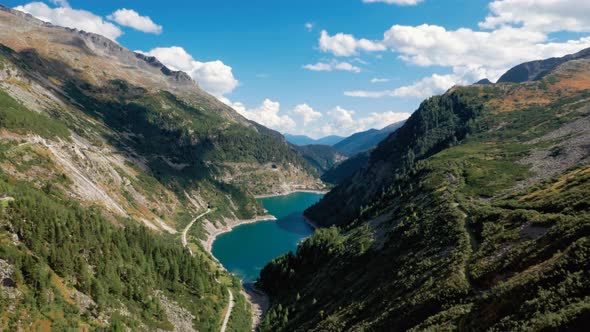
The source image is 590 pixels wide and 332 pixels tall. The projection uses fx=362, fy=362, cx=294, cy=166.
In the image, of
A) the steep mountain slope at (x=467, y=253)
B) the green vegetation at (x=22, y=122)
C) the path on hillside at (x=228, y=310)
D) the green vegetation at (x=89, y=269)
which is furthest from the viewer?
the green vegetation at (x=22, y=122)

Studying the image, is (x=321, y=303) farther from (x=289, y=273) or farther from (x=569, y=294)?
(x=569, y=294)

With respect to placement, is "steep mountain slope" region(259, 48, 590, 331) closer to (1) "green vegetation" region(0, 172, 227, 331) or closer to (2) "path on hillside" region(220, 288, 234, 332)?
(2) "path on hillside" region(220, 288, 234, 332)

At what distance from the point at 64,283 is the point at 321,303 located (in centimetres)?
5004

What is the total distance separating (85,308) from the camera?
192 feet

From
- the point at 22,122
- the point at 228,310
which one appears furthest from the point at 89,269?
the point at 22,122

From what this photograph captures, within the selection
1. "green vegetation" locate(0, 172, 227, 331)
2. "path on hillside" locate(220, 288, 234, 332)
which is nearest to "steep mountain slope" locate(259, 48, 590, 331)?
"path on hillside" locate(220, 288, 234, 332)

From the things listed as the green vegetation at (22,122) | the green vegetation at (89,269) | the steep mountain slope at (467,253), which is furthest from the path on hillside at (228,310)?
the green vegetation at (22,122)

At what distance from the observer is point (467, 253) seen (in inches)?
2205

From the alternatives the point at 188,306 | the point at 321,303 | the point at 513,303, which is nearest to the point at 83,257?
the point at 188,306

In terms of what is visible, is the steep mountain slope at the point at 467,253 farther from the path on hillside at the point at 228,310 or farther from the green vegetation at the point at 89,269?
the green vegetation at the point at 89,269

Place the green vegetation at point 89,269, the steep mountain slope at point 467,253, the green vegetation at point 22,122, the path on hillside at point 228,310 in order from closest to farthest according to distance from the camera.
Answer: the steep mountain slope at point 467,253, the green vegetation at point 89,269, the path on hillside at point 228,310, the green vegetation at point 22,122

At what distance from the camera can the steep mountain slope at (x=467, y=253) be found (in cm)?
3500

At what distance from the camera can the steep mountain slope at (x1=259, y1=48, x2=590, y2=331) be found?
35.0 m

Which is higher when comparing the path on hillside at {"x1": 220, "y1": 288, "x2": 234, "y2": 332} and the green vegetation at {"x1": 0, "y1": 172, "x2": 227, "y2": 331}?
the green vegetation at {"x1": 0, "y1": 172, "x2": 227, "y2": 331}
